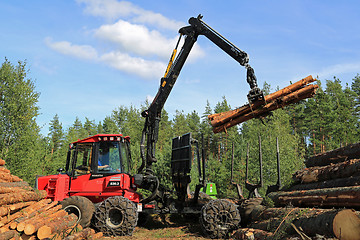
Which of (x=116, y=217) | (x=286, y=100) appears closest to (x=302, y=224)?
(x=286, y=100)

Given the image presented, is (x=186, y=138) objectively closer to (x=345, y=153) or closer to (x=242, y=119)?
(x=242, y=119)

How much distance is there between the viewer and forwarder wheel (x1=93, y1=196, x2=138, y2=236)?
9188 mm

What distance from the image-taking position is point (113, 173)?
10.4m

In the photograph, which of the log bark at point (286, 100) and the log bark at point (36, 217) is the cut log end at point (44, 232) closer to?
the log bark at point (36, 217)

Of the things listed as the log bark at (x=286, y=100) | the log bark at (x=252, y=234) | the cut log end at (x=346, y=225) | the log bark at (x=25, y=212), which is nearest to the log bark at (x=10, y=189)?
the log bark at (x=25, y=212)

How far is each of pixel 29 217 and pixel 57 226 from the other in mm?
699

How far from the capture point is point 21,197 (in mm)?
7781

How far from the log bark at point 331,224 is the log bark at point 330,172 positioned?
1929 mm

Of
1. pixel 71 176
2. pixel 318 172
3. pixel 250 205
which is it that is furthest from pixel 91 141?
pixel 318 172

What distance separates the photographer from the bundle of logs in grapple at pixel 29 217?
6.56 meters

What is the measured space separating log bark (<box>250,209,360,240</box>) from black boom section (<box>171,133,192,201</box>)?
15.6 ft

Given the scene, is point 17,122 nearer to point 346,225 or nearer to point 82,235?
point 82,235

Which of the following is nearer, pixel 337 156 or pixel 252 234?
pixel 252 234

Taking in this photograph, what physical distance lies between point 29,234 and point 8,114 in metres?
13.3
